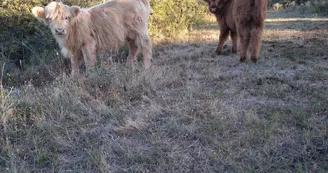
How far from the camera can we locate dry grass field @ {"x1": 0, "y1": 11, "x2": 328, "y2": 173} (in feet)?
9.15

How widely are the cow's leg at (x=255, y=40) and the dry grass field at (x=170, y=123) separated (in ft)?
2.05

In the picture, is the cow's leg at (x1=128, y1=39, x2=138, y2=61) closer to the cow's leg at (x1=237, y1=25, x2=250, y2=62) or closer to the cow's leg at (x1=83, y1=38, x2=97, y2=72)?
the cow's leg at (x1=83, y1=38, x2=97, y2=72)

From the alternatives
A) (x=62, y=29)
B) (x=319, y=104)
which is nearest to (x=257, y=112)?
(x=319, y=104)

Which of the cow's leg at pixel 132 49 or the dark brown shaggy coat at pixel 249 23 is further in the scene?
the cow's leg at pixel 132 49

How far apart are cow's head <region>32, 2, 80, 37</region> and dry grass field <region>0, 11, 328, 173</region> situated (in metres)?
0.94

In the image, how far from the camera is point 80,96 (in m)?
4.04

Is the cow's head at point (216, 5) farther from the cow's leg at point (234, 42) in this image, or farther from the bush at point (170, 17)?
the bush at point (170, 17)

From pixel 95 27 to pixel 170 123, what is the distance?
116 inches

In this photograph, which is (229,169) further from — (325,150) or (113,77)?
(113,77)

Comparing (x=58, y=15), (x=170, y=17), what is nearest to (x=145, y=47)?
(x=58, y=15)

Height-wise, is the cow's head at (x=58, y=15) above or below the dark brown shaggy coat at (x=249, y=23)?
above

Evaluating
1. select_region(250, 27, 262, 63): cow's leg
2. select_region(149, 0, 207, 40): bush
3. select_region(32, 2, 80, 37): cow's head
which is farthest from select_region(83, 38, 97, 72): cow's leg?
select_region(149, 0, 207, 40): bush

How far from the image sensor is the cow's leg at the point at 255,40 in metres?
5.50

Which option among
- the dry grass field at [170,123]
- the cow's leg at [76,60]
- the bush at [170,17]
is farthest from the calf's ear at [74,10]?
the bush at [170,17]
